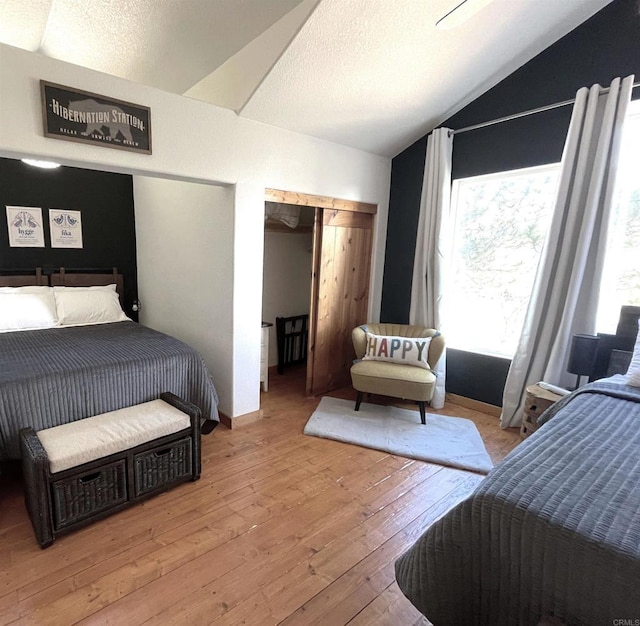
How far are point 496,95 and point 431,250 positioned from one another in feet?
4.32

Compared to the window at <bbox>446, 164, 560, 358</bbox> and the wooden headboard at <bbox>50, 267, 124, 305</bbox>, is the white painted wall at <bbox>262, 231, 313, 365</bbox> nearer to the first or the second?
the wooden headboard at <bbox>50, 267, 124, 305</bbox>

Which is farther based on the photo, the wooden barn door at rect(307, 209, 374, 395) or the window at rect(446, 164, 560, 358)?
the wooden barn door at rect(307, 209, 374, 395)

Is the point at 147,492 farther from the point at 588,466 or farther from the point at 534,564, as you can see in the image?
the point at 588,466

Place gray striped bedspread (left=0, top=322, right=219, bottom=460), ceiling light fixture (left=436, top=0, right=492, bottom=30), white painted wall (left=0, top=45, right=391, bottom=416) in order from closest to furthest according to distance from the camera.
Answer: ceiling light fixture (left=436, top=0, right=492, bottom=30)
white painted wall (left=0, top=45, right=391, bottom=416)
gray striped bedspread (left=0, top=322, right=219, bottom=460)

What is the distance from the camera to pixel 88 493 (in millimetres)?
1800

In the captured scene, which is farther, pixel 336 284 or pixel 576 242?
pixel 336 284

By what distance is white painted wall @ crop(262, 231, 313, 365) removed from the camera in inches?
159

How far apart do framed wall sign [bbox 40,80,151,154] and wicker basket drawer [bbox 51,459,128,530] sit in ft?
5.59

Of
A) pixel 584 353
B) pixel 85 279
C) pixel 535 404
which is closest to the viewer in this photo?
pixel 584 353

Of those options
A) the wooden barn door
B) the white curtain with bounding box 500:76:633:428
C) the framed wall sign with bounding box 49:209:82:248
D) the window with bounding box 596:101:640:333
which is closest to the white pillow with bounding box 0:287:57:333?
the framed wall sign with bounding box 49:209:82:248

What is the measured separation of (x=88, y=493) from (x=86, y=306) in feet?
6.55

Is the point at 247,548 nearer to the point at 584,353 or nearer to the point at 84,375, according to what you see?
the point at 84,375

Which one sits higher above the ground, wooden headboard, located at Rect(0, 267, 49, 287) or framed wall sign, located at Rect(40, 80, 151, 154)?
framed wall sign, located at Rect(40, 80, 151, 154)

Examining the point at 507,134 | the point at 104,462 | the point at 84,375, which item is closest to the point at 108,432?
the point at 104,462
